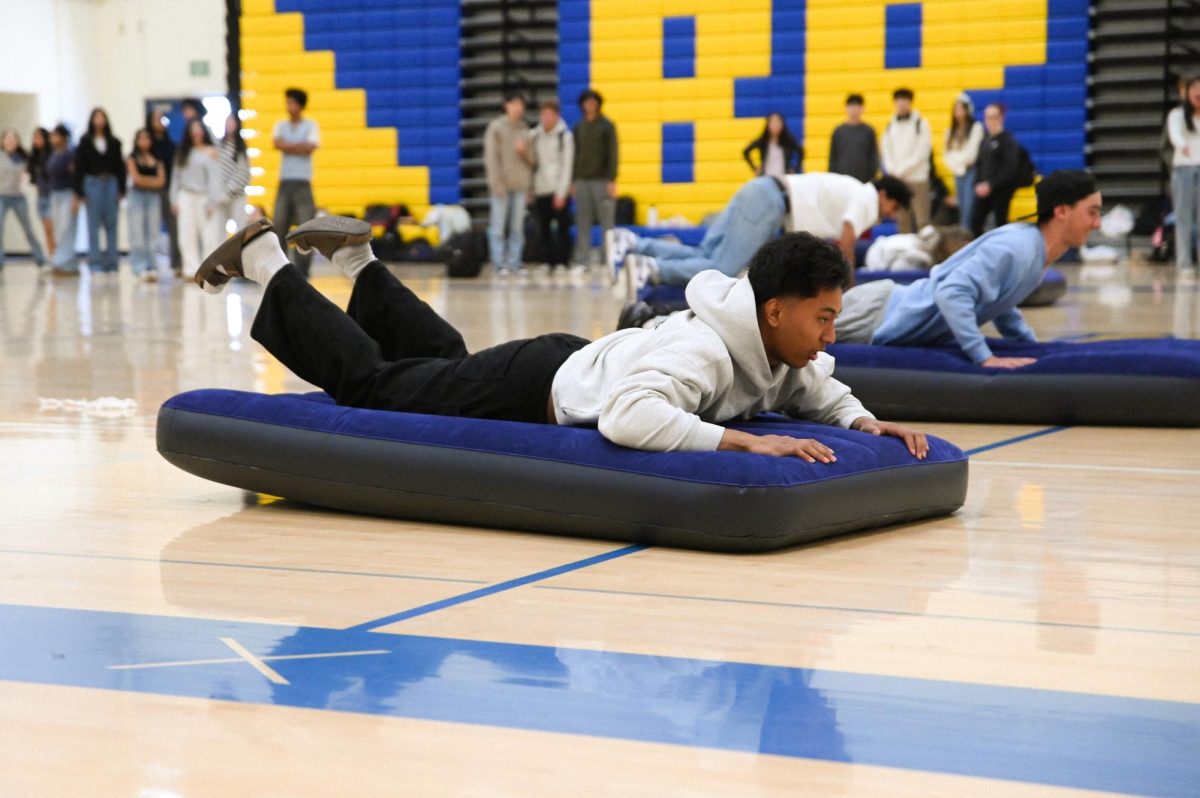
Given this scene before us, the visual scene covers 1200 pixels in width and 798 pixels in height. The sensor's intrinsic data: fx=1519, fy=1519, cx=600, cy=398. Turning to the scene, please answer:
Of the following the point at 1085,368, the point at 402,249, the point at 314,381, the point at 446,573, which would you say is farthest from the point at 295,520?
the point at 402,249

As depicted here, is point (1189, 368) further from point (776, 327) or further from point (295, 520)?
point (295, 520)

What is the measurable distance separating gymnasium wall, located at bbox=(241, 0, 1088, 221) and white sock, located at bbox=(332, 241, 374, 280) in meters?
11.5

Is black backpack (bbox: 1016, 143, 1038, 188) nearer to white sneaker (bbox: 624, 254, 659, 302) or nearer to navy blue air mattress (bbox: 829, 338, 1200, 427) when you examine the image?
white sneaker (bbox: 624, 254, 659, 302)

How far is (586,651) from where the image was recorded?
7.67 ft

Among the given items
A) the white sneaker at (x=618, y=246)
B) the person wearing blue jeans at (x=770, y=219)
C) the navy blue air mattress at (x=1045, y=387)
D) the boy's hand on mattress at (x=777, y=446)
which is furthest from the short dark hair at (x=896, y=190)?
the boy's hand on mattress at (x=777, y=446)

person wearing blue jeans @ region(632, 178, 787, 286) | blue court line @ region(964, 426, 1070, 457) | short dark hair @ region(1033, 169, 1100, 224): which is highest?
short dark hair @ region(1033, 169, 1100, 224)

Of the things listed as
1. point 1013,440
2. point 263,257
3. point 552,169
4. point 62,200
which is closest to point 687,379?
point 263,257

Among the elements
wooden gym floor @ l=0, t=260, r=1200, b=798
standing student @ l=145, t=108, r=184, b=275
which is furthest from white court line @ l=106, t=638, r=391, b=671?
standing student @ l=145, t=108, r=184, b=275

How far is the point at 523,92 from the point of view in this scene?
1709 cm

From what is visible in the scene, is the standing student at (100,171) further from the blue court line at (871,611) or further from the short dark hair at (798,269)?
the blue court line at (871,611)

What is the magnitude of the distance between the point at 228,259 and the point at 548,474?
1.22 m

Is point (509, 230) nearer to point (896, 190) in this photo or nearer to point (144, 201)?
point (144, 201)

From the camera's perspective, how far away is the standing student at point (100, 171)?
14977mm

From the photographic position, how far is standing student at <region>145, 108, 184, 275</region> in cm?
1469
